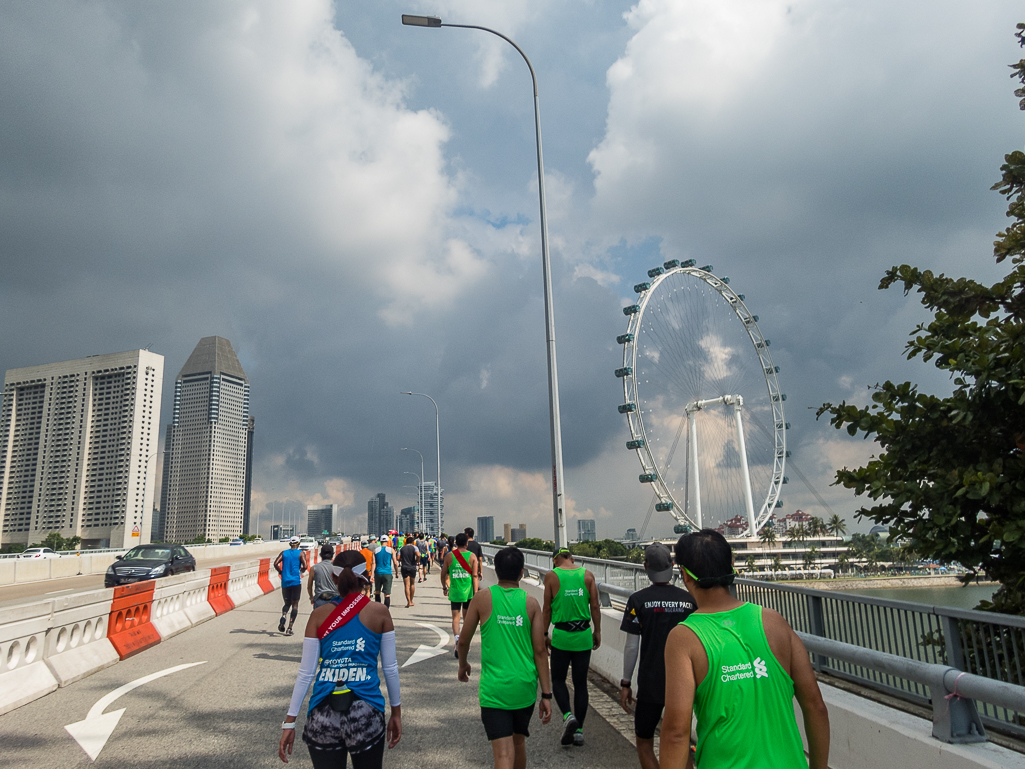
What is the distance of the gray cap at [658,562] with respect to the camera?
219 inches

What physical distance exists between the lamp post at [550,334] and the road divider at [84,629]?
7495 millimetres

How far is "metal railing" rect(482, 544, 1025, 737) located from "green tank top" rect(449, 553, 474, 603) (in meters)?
5.68

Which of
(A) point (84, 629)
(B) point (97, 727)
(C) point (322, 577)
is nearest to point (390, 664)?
(B) point (97, 727)

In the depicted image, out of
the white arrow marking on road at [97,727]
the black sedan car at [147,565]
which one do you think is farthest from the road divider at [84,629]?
the black sedan car at [147,565]

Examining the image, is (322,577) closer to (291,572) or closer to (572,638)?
(291,572)

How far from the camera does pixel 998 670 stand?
14.2 ft

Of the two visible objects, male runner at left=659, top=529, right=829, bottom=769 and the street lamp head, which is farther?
the street lamp head

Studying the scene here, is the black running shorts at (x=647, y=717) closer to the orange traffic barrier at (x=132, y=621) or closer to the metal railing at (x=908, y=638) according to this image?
the metal railing at (x=908, y=638)

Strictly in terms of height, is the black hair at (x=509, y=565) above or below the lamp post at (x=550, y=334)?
below

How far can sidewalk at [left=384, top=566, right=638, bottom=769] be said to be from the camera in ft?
20.1

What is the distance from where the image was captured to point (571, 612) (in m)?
6.59

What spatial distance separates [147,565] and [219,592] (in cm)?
654

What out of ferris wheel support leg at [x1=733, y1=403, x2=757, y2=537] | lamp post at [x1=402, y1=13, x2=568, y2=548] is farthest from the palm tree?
lamp post at [x1=402, y1=13, x2=568, y2=548]

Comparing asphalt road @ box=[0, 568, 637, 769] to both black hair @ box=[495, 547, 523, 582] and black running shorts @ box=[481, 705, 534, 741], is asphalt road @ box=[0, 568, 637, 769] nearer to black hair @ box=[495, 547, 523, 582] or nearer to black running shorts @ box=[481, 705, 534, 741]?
black running shorts @ box=[481, 705, 534, 741]
